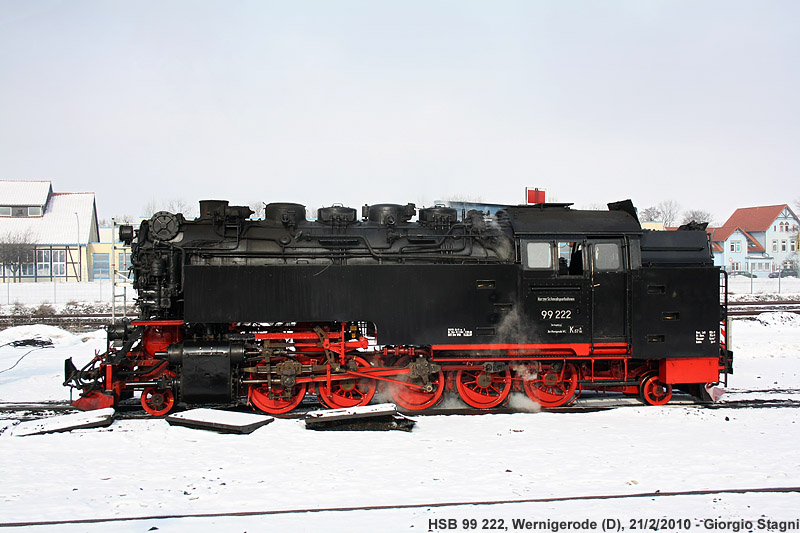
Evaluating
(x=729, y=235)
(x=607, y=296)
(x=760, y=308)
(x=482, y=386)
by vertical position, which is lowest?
(x=482, y=386)

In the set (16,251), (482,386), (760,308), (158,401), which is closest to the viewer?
(158,401)

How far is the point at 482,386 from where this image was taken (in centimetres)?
1072

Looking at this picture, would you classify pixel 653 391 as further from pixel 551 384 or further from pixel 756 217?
pixel 756 217

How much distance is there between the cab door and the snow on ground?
1.42 m

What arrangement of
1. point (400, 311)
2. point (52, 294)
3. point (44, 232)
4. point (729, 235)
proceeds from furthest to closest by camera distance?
point (729, 235)
point (44, 232)
point (52, 294)
point (400, 311)

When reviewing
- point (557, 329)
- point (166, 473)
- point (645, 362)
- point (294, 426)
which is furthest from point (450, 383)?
point (166, 473)

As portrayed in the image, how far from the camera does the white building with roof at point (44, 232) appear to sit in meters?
43.9

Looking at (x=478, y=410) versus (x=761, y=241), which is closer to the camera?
(x=478, y=410)

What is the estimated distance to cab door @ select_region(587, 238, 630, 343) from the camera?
10805 mm

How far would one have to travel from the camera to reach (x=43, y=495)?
6.59 metres

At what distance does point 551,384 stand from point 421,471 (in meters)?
4.41

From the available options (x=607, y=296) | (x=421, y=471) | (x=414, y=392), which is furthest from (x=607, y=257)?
(x=421, y=471)

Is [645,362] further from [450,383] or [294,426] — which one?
[294,426]

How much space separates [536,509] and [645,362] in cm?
611
